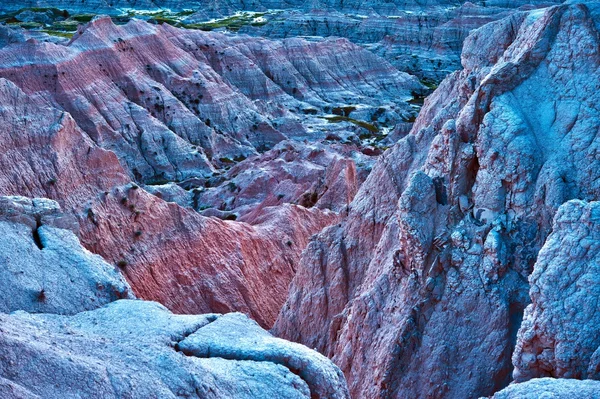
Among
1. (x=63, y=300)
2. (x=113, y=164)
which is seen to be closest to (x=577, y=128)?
(x=63, y=300)

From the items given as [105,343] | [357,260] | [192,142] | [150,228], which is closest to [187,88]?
[192,142]

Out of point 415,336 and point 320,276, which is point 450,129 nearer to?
point 415,336

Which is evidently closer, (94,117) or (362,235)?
(362,235)

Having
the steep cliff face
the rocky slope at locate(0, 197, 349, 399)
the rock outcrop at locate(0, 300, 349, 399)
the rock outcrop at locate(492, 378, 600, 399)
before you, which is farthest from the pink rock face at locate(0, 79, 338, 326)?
the rock outcrop at locate(492, 378, 600, 399)

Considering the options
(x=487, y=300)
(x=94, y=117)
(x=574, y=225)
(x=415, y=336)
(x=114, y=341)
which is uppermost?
(x=94, y=117)

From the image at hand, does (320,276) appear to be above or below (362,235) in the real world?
below

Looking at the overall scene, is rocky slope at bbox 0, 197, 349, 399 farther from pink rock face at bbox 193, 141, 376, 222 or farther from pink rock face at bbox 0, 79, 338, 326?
pink rock face at bbox 193, 141, 376, 222

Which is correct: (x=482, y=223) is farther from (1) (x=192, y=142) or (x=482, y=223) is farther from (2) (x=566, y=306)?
(1) (x=192, y=142)
